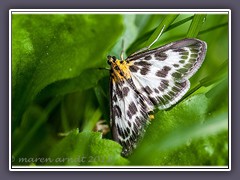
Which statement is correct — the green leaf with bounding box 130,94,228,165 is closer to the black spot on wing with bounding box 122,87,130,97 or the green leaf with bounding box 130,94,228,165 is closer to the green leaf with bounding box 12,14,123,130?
the black spot on wing with bounding box 122,87,130,97

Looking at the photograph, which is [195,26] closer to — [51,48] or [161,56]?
[161,56]

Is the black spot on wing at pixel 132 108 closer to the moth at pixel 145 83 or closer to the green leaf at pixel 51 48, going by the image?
the moth at pixel 145 83

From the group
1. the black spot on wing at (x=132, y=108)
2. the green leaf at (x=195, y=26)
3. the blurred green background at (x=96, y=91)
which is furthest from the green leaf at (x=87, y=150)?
the green leaf at (x=195, y=26)

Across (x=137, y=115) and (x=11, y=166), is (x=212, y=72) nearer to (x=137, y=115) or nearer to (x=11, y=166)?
(x=137, y=115)

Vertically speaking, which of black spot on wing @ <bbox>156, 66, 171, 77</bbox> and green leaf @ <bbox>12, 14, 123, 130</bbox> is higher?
green leaf @ <bbox>12, 14, 123, 130</bbox>

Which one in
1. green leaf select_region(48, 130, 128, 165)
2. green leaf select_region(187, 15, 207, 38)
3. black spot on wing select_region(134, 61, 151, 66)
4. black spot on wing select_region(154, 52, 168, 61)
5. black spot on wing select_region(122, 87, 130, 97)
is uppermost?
green leaf select_region(187, 15, 207, 38)

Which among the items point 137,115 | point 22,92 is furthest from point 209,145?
point 22,92

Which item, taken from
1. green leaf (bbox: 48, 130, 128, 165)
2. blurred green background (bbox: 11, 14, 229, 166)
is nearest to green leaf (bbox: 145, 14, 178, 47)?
blurred green background (bbox: 11, 14, 229, 166)
